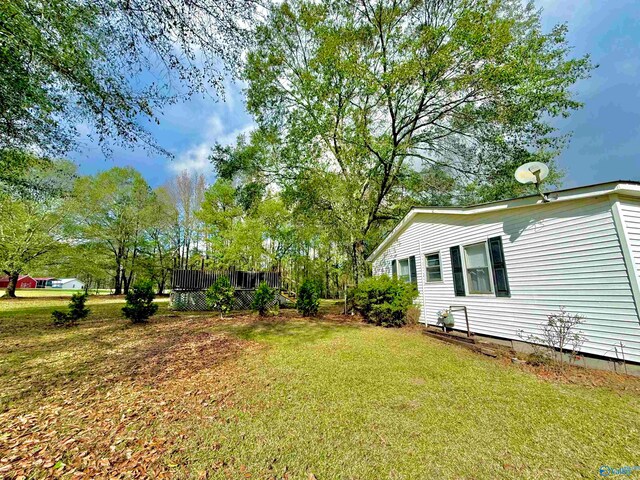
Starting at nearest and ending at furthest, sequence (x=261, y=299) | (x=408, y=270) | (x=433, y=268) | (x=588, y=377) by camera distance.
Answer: (x=588, y=377)
(x=433, y=268)
(x=408, y=270)
(x=261, y=299)

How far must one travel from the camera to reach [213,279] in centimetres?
1402

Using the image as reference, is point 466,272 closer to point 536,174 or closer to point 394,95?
point 536,174

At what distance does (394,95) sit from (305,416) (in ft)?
33.6

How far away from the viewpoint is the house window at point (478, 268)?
6680 mm

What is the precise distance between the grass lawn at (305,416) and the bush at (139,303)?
347cm

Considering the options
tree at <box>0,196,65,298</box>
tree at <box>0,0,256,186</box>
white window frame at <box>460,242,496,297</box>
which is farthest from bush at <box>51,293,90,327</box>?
white window frame at <box>460,242,496,297</box>

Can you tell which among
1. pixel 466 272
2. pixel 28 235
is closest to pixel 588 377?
pixel 466 272

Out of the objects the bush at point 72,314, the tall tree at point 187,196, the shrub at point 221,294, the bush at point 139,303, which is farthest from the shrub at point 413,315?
the tall tree at point 187,196

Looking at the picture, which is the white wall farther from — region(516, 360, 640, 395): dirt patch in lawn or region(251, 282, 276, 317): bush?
region(516, 360, 640, 395): dirt patch in lawn

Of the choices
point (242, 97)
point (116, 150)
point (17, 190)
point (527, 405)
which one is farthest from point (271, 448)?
point (242, 97)

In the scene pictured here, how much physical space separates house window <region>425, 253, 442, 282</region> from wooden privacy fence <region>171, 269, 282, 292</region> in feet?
29.2

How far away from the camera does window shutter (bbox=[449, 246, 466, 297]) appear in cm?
742

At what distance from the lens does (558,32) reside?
8.59 metres

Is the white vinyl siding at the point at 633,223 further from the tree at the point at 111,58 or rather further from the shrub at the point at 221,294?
the shrub at the point at 221,294
